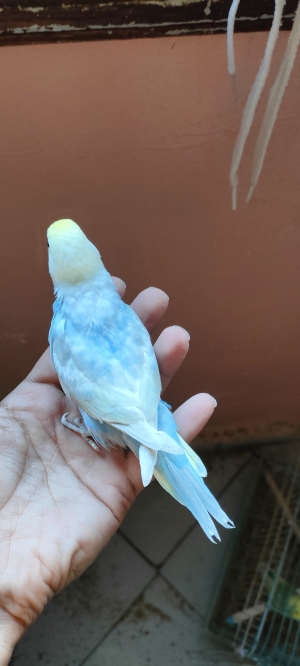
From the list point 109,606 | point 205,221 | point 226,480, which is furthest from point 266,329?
point 109,606

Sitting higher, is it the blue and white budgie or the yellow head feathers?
the yellow head feathers

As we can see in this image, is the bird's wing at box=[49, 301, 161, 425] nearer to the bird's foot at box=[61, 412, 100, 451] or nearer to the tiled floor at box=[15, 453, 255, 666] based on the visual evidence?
the bird's foot at box=[61, 412, 100, 451]

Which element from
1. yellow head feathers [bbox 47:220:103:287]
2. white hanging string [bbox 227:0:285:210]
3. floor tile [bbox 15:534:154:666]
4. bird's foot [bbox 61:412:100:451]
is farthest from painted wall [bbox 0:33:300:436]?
floor tile [bbox 15:534:154:666]

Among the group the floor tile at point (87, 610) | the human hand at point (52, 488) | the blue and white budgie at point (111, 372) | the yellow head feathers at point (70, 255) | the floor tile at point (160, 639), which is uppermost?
the yellow head feathers at point (70, 255)

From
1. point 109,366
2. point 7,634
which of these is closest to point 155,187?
point 109,366

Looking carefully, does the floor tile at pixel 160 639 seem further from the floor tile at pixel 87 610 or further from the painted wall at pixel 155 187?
the painted wall at pixel 155 187

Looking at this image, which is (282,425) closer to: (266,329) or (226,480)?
(226,480)

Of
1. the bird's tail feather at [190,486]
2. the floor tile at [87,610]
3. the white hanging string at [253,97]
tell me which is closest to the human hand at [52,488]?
the bird's tail feather at [190,486]
